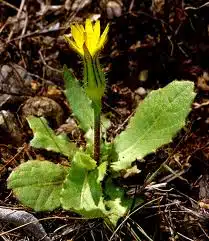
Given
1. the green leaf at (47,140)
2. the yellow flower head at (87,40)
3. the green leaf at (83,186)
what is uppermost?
the yellow flower head at (87,40)

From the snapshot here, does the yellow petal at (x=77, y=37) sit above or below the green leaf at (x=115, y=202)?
above

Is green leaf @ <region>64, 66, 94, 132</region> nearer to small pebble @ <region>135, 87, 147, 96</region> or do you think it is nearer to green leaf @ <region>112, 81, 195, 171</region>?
green leaf @ <region>112, 81, 195, 171</region>

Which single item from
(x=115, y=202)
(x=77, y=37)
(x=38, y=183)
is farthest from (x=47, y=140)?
(x=77, y=37)

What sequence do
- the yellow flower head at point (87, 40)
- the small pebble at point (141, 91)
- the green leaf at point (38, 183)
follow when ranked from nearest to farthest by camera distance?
the yellow flower head at point (87, 40) → the green leaf at point (38, 183) → the small pebble at point (141, 91)

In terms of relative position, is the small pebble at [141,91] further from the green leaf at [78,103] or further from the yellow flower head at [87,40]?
the yellow flower head at [87,40]

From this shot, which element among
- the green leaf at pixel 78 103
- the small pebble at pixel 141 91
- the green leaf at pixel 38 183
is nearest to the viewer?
the green leaf at pixel 38 183

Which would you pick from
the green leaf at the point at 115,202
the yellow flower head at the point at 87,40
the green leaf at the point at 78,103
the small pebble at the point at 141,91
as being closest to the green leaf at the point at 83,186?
the green leaf at the point at 115,202
